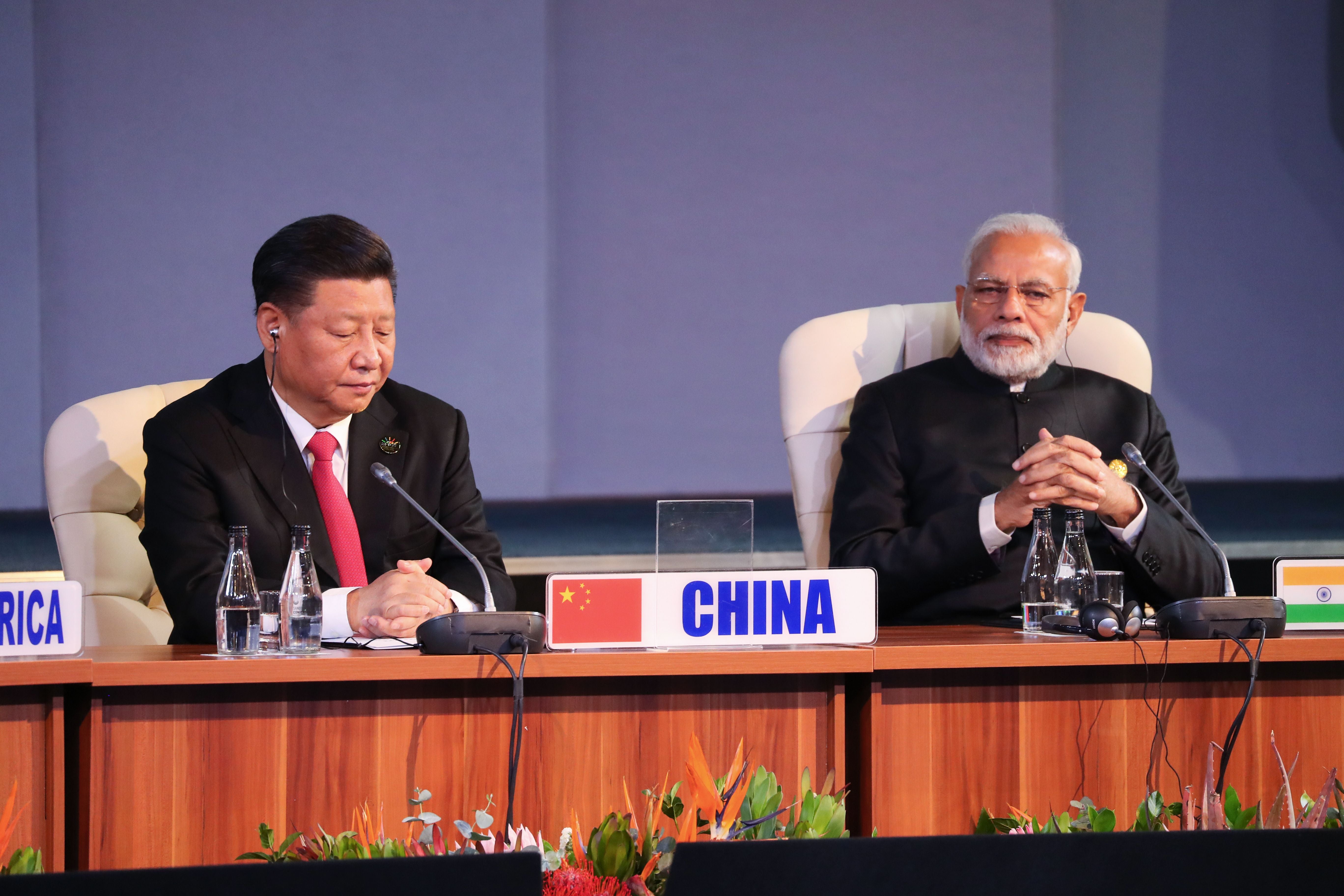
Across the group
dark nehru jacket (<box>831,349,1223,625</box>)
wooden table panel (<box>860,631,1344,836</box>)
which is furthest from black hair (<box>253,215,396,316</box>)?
wooden table panel (<box>860,631,1344,836</box>)

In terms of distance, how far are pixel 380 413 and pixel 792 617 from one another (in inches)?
39.2

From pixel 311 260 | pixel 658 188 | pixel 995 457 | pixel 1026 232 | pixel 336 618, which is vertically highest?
pixel 658 188

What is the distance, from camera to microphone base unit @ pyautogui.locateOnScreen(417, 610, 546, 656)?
125cm

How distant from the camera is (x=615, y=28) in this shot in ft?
11.2

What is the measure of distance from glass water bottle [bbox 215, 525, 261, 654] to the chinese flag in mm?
375

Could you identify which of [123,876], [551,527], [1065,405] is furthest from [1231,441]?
[123,876]

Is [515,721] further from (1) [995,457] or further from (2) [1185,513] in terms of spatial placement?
(1) [995,457]

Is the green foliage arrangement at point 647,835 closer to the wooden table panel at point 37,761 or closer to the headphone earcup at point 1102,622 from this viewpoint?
the wooden table panel at point 37,761

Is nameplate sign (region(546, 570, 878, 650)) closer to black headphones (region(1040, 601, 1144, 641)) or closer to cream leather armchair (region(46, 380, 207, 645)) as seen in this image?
black headphones (region(1040, 601, 1144, 641))

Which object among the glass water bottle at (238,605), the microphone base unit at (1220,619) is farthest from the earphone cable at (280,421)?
the microphone base unit at (1220,619)

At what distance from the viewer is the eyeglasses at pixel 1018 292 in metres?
2.32

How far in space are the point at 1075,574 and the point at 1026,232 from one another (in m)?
0.86

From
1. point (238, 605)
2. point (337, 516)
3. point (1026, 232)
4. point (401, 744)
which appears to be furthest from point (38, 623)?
point (1026, 232)

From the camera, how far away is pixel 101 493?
2.07 meters
